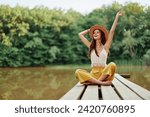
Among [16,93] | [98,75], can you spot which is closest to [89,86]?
[98,75]

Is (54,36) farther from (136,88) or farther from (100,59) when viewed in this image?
(136,88)

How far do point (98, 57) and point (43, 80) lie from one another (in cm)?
37

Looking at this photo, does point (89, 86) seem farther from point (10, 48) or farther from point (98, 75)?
point (10, 48)

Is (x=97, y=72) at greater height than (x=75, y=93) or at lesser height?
greater

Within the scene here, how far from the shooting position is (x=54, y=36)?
5.45 meters

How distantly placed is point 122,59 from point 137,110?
41 cm

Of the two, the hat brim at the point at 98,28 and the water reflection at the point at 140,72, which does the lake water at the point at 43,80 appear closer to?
the water reflection at the point at 140,72

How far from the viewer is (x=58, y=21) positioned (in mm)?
5461

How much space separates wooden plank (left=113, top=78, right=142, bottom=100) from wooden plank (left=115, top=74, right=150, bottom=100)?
28 millimetres

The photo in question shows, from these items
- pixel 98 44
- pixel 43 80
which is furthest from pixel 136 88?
pixel 43 80

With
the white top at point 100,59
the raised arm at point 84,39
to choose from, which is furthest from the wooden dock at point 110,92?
the raised arm at point 84,39

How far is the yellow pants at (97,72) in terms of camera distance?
528 centimetres

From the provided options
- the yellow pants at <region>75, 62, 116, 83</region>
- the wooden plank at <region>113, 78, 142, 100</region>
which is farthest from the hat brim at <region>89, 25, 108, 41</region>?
the wooden plank at <region>113, 78, 142, 100</region>

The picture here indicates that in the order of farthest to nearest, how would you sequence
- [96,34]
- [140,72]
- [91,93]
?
1. [140,72]
2. [96,34]
3. [91,93]
